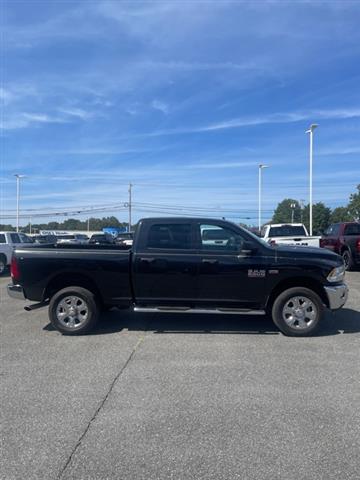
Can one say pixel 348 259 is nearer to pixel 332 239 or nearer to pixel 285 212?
pixel 332 239

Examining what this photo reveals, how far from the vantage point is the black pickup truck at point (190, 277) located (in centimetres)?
683

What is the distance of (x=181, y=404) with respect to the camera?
428cm

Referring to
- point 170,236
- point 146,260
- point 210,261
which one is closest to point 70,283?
point 146,260

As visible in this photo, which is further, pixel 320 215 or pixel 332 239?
pixel 320 215

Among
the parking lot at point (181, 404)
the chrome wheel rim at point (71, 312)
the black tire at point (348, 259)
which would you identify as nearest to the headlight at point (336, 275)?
the parking lot at point (181, 404)

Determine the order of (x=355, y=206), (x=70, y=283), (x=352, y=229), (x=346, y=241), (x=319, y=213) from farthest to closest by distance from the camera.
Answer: (x=319, y=213), (x=355, y=206), (x=352, y=229), (x=346, y=241), (x=70, y=283)

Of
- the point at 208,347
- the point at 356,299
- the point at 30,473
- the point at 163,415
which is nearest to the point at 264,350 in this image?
the point at 208,347

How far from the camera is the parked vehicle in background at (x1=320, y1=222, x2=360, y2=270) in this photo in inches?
629

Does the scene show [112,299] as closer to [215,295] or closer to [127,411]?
[215,295]

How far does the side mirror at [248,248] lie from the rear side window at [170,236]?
88 cm

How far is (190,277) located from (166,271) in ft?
1.33

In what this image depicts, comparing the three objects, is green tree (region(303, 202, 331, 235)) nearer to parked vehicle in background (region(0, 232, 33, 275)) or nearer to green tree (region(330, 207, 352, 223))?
green tree (region(330, 207, 352, 223))

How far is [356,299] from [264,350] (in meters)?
4.80

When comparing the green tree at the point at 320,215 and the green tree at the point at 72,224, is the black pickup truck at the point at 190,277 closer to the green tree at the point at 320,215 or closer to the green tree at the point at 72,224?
the green tree at the point at 320,215
